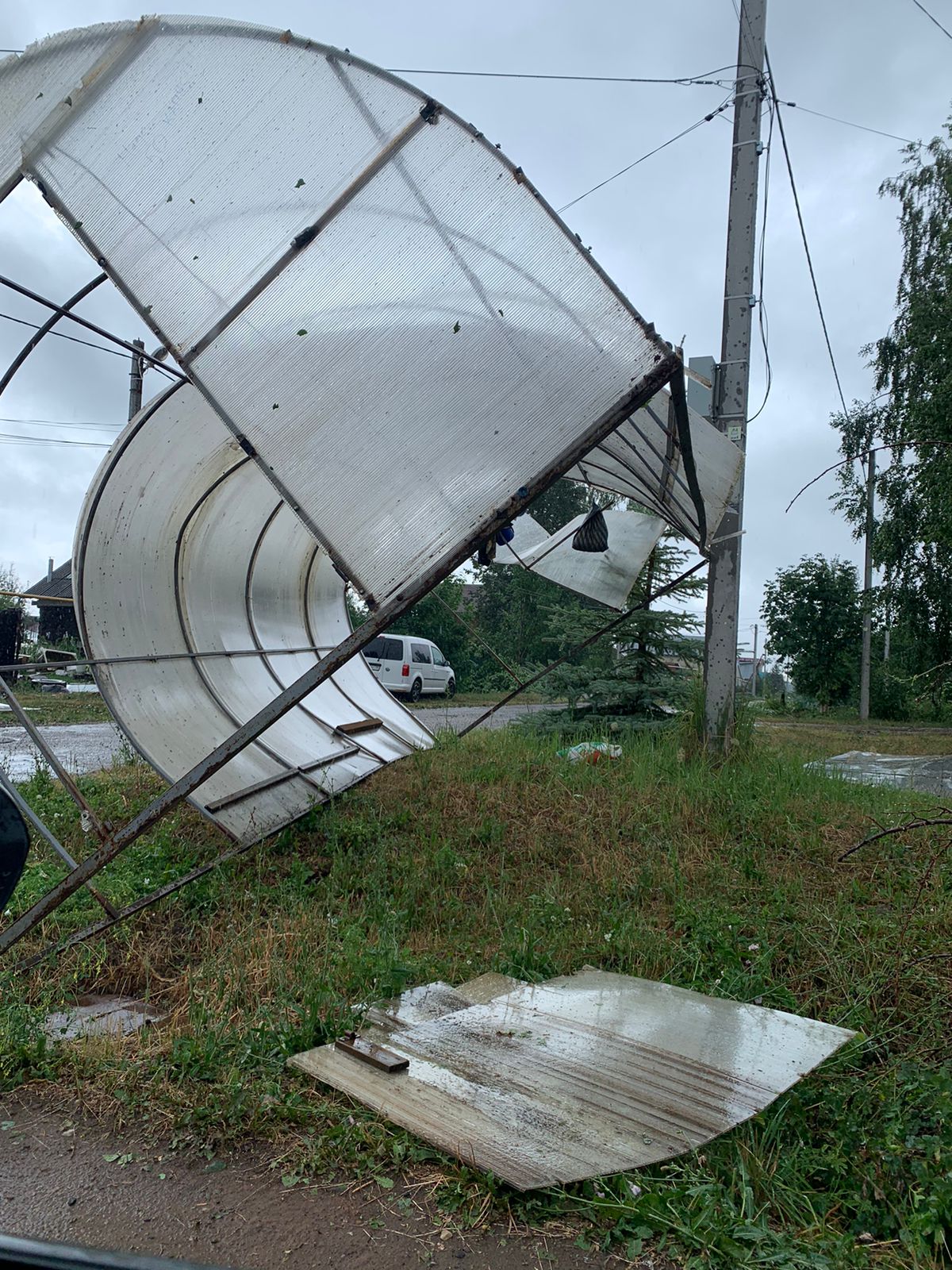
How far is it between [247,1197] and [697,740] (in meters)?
6.34

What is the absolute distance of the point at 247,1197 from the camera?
110 inches

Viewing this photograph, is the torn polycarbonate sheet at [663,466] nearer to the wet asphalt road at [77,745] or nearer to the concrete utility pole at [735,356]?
the concrete utility pole at [735,356]

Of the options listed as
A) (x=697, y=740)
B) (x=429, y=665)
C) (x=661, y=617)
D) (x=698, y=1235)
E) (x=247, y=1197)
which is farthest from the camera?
(x=429, y=665)

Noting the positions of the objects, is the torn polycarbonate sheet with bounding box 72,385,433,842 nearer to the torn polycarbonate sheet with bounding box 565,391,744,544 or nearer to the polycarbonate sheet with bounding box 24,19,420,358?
the polycarbonate sheet with bounding box 24,19,420,358

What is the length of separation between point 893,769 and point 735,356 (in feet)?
21.4

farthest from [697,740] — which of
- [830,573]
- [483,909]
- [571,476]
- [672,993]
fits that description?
[830,573]

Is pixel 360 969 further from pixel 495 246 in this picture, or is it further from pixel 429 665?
pixel 429 665

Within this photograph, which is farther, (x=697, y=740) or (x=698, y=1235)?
(x=697, y=740)

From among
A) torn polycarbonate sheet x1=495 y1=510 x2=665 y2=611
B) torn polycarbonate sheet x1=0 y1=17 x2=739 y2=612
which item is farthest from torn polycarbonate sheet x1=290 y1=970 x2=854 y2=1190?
torn polycarbonate sheet x1=495 y1=510 x2=665 y2=611

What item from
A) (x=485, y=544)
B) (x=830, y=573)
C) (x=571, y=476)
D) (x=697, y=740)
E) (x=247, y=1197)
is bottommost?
(x=247, y=1197)

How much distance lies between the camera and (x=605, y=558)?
28.2 ft

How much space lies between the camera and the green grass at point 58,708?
1661 cm

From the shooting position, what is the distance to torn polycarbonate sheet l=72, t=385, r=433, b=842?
6250mm

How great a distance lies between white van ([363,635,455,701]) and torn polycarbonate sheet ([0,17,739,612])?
17.9 metres
